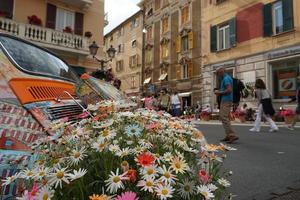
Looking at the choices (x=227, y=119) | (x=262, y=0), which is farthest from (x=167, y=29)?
(x=227, y=119)

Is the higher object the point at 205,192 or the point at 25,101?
the point at 25,101

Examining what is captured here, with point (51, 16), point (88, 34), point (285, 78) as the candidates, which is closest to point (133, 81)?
point (88, 34)

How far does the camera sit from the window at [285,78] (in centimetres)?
1808

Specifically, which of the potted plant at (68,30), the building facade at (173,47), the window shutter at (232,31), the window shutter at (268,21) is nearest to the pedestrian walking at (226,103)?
the window shutter at (268,21)

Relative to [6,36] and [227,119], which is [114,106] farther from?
[227,119]

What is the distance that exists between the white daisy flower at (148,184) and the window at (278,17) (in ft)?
62.8

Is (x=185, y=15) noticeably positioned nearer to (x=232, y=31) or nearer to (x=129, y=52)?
(x=232, y=31)

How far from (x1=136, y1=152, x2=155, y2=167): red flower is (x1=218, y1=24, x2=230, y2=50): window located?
22195 mm

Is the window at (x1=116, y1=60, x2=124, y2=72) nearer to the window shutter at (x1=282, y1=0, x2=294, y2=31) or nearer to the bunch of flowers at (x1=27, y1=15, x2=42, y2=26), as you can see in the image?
the bunch of flowers at (x1=27, y1=15, x2=42, y2=26)

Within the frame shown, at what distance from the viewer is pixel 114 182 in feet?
4.16

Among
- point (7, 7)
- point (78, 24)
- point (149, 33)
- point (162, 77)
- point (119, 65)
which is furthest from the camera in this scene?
point (119, 65)

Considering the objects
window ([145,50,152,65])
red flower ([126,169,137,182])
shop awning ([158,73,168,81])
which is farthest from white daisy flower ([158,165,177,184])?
window ([145,50,152,65])

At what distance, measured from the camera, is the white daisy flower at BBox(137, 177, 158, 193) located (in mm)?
1260

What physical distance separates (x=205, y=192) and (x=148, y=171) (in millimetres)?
295
